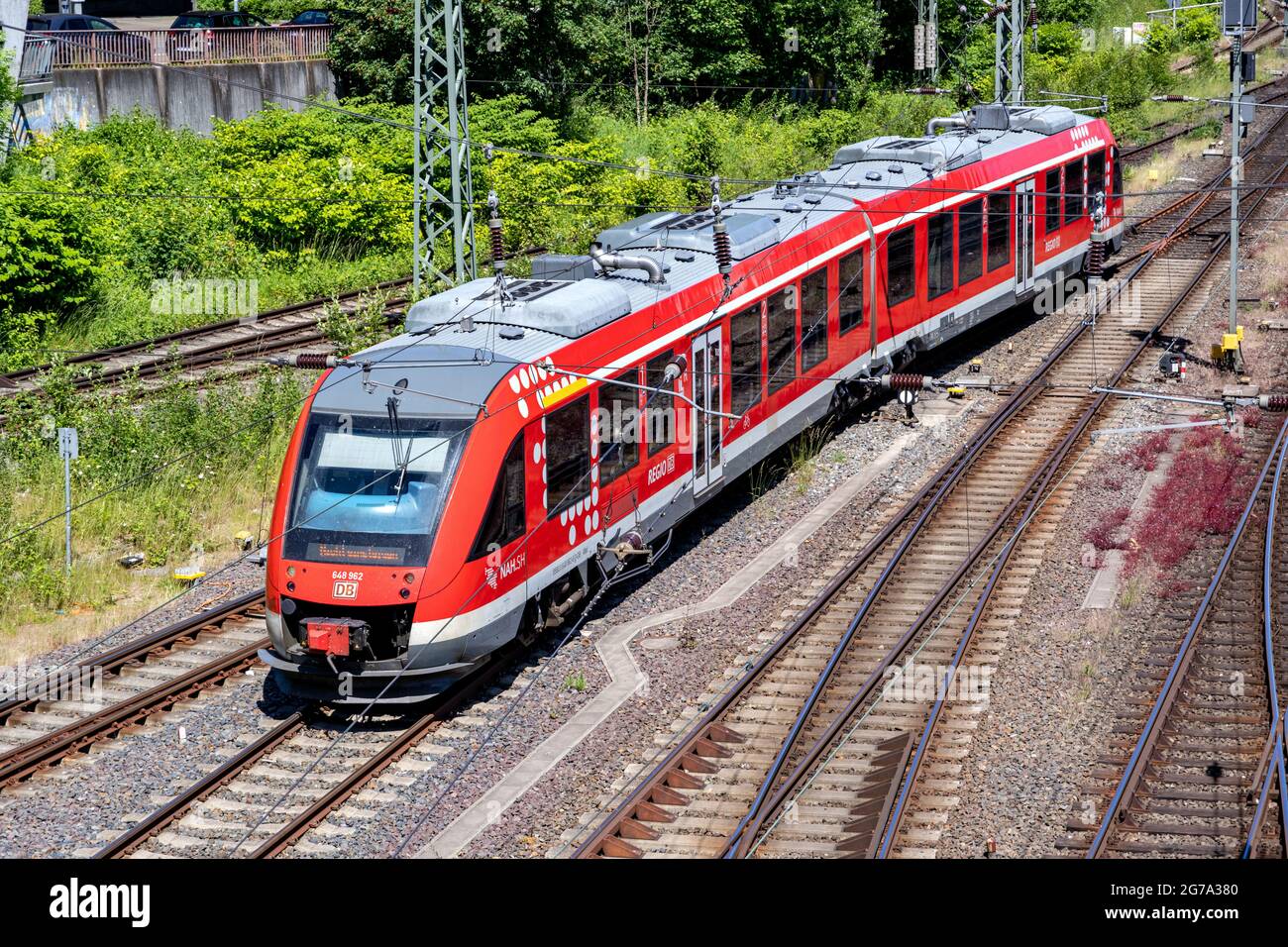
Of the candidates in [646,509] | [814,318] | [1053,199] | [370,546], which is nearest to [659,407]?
[646,509]

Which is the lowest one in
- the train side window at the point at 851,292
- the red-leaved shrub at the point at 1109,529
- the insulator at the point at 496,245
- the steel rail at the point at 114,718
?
the steel rail at the point at 114,718

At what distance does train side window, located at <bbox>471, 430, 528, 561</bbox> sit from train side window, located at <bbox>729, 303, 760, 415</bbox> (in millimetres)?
4838

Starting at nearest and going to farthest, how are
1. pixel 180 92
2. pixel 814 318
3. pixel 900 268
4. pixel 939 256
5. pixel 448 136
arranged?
pixel 814 318, pixel 900 268, pixel 939 256, pixel 448 136, pixel 180 92

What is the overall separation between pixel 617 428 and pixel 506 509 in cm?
229

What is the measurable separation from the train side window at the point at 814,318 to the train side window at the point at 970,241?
4504 mm

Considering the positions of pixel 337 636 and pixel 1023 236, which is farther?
pixel 1023 236

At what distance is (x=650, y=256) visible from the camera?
62.7 ft


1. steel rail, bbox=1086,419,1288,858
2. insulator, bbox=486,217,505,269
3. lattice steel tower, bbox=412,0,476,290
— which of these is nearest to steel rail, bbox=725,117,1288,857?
steel rail, bbox=1086,419,1288,858

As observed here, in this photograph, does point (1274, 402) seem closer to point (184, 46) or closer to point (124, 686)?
point (124, 686)

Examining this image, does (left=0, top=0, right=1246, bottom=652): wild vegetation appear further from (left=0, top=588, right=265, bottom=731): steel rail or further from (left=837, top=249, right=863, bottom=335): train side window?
(left=837, top=249, right=863, bottom=335): train side window

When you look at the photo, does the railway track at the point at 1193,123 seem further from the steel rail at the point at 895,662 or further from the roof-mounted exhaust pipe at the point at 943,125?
the steel rail at the point at 895,662

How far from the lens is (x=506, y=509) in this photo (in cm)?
1489

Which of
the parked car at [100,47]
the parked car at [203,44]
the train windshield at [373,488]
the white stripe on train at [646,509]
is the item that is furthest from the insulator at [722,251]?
the parked car at [203,44]

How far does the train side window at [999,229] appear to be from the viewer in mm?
26031
